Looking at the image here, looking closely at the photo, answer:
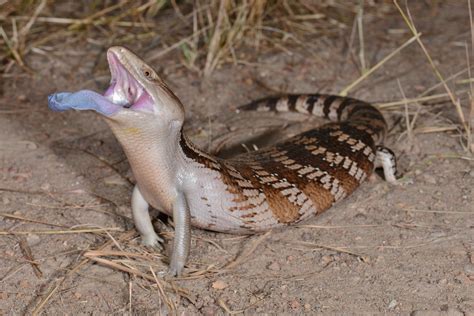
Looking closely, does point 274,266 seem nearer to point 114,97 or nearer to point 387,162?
point 114,97

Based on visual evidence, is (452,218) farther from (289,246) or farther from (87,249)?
(87,249)

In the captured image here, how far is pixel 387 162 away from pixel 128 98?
1877 mm

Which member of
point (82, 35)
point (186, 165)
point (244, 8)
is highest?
point (186, 165)

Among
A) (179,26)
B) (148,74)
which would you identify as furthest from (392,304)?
(179,26)

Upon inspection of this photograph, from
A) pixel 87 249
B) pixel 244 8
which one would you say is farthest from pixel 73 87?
pixel 87 249

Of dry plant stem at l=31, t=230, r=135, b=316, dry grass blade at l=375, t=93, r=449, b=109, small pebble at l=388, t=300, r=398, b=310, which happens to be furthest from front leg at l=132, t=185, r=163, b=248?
dry grass blade at l=375, t=93, r=449, b=109

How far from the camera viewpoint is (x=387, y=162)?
4789 millimetres

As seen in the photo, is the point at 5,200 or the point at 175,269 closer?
the point at 175,269

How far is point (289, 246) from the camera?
405 cm

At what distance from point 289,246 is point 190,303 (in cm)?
69

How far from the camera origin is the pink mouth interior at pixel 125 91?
3.47 meters

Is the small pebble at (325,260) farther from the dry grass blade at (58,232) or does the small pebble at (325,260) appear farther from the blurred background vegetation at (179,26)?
the blurred background vegetation at (179,26)

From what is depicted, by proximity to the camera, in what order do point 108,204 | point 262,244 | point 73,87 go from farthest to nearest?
point 73,87 → point 108,204 → point 262,244

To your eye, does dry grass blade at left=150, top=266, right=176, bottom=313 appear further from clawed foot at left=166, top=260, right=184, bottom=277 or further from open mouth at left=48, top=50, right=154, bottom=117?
open mouth at left=48, top=50, right=154, bottom=117
